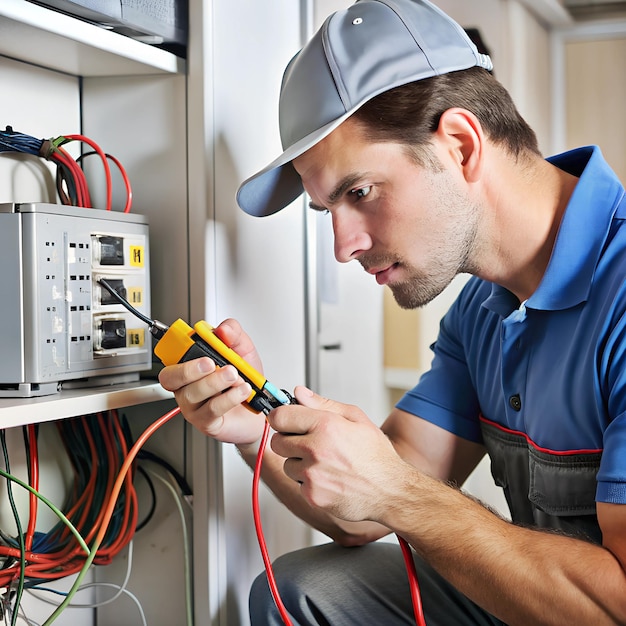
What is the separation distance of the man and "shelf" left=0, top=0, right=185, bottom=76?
0.23 metres

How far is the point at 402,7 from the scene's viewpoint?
120 cm

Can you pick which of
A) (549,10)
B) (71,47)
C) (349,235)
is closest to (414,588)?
(349,235)

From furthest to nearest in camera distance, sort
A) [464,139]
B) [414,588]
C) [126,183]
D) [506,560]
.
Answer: [126,183], [464,139], [414,588], [506,560]

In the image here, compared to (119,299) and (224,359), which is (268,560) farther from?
(119,299)

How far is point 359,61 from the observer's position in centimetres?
114

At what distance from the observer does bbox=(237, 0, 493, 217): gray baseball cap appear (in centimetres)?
113

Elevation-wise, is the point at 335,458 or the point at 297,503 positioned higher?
the point at 335,458

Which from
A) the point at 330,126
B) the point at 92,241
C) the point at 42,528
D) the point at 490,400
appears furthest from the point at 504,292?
the point at 42,528

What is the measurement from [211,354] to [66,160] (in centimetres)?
42

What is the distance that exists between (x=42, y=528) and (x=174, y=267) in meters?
0.50

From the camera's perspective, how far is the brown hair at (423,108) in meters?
1.16

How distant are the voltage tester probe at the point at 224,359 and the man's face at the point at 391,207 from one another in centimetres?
23

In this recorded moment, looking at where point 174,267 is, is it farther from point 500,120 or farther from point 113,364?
point 500,120

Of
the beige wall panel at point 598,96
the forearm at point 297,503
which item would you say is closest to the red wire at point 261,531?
the forearm at point 297,503
